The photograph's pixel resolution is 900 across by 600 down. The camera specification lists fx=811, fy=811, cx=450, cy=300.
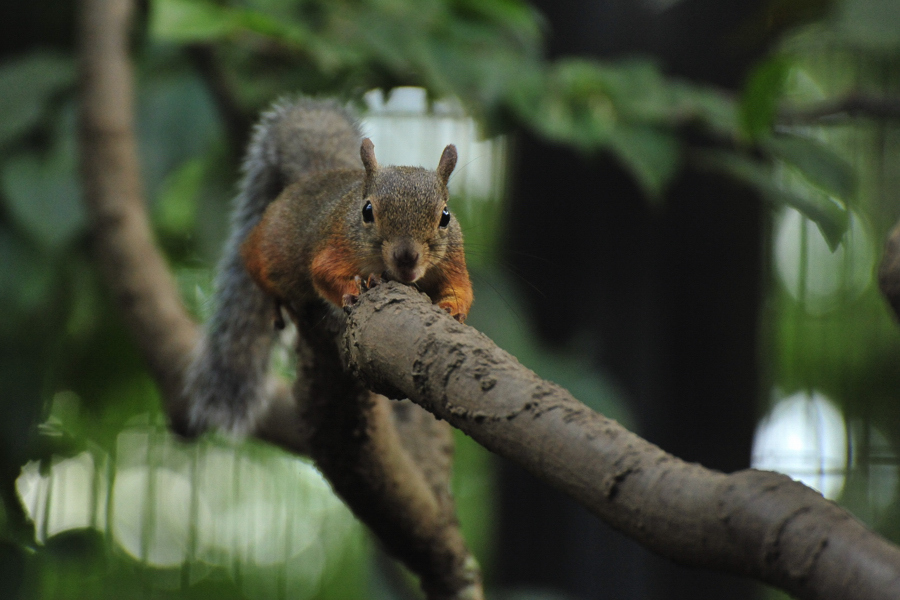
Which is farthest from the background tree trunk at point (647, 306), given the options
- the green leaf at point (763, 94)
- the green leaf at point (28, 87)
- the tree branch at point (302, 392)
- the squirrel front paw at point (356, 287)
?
the squirrel front paw at point (356, 287)

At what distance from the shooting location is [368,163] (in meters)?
1.00

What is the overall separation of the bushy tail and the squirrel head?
397mm

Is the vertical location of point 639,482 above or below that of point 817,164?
below

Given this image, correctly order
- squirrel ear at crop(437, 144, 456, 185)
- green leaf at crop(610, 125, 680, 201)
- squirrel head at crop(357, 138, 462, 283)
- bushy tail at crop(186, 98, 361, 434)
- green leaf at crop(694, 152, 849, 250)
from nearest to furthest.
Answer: squirrel head at crop(357, 138, 462, 283), squirrel ear at crop(437, 144, 456, 185), bushy tail at crop(186, 98, 361, 434), green leaf at crop(694, 152, 849, 250), green leaf at crop(610, 125, 680, 201)

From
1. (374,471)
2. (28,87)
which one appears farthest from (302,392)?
(28,87)

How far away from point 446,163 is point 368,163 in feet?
0.37

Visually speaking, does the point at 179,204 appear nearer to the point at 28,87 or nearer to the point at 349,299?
the point at 28,87

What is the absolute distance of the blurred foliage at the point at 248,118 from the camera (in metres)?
1.66

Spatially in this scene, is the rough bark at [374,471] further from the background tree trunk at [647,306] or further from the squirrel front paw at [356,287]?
the background tree trunk at [647,306]

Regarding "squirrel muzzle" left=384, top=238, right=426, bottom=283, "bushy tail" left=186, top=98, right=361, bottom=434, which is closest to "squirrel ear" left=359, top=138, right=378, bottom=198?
"squirrel muzzle" left=384, top=238, right=426, bottom=283

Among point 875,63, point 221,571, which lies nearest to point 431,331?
point 221,571

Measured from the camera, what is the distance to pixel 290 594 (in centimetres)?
279

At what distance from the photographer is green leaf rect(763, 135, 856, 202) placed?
5.77 ft

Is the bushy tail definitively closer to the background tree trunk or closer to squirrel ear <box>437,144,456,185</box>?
squirrel ear <box>437,144,456,185</box>
